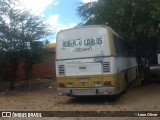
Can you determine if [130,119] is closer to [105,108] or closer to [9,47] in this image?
[105,108]

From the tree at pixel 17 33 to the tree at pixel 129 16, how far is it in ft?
9.55

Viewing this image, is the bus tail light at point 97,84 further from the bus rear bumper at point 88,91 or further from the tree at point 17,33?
the tree at point 17,33

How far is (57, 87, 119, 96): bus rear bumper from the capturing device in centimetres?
1498

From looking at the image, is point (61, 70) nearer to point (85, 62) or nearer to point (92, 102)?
point (85, 62)

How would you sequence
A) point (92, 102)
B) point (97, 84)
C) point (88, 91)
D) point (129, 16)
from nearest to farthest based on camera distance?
point (97, 84) → point (88, 91) → point (92, 102) → point (129, 16)

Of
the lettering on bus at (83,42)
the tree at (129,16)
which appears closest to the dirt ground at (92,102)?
the lettering on bus at (83,42)

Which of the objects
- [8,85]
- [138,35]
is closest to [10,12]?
[8,85]

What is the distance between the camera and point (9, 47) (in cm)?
2109

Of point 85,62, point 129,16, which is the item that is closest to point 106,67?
point 85,62

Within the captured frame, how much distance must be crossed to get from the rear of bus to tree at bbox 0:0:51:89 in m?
5.93

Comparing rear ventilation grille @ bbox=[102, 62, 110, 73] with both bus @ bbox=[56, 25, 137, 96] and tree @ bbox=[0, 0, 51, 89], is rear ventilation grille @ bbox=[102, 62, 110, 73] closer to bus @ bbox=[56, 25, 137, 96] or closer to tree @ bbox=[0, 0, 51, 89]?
bus @ bbox=[56, 25, 137, 96]

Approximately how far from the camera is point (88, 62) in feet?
50.3

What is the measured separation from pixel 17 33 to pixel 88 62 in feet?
24.5

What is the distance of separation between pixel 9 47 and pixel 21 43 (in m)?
0.89
